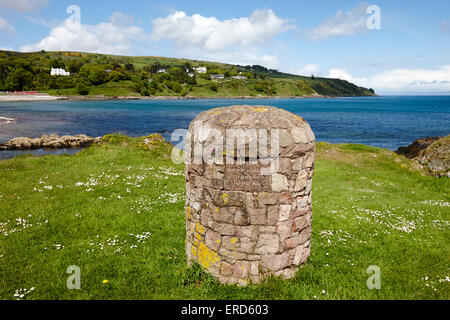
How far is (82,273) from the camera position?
6.97 meters

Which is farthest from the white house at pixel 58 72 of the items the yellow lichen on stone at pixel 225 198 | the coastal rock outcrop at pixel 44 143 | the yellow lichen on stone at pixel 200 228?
the yellow lichen on stone at pixel 225 198

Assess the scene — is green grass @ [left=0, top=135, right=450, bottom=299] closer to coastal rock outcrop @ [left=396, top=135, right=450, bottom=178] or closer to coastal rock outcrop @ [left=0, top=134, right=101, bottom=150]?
coastal rock outcrop @ [left=396, top=135, right=450, bottom=178]

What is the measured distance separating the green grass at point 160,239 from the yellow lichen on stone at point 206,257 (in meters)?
0.27

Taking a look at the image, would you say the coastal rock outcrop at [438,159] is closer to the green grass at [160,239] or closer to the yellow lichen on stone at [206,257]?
the green grass at [160,239]

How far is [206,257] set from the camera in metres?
6.69

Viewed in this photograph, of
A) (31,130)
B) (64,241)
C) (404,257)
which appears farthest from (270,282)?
(31,130)

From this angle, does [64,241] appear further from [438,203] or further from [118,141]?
[118,141]

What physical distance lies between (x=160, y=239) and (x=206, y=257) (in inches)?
109

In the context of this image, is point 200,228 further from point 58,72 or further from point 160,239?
point 58,72

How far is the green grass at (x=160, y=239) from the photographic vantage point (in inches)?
252

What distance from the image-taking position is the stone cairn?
Result: 19.9 ft

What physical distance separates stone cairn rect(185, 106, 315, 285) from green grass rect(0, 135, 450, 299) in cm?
68

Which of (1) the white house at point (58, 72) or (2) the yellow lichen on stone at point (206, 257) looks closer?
(2) the yellow lichen on stone at point (206, 257)

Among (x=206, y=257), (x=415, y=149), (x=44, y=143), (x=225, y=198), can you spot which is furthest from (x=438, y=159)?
(x=44, y=143)
